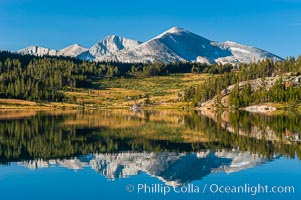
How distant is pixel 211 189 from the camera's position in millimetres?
37969

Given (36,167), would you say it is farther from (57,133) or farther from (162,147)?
(57,133)

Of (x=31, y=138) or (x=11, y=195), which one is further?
(x=31, y=138)

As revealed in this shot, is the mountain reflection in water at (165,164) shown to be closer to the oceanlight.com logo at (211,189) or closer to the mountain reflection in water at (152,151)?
the mountain reflection in water at (152,151)

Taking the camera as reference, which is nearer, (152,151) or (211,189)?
(211,189)

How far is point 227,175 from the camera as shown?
44.5 metres

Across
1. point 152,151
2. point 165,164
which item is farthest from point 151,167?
point 152,151

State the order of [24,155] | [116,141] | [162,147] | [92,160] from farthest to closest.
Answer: [116,141] → [162,147] → [24,155] → [92,160]

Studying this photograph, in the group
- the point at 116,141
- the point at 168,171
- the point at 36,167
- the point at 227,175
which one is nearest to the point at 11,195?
the point at 36,167

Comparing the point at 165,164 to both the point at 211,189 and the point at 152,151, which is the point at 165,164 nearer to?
the point at 152,151

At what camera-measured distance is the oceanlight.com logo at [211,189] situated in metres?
36.9

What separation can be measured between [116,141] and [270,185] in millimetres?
40268

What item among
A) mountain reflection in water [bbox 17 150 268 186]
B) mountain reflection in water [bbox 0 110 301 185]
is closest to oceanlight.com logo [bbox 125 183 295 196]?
mountain reflection in water [bbox 17 150 268 186]

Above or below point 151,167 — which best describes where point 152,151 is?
above

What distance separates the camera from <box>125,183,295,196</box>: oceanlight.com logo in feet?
121
